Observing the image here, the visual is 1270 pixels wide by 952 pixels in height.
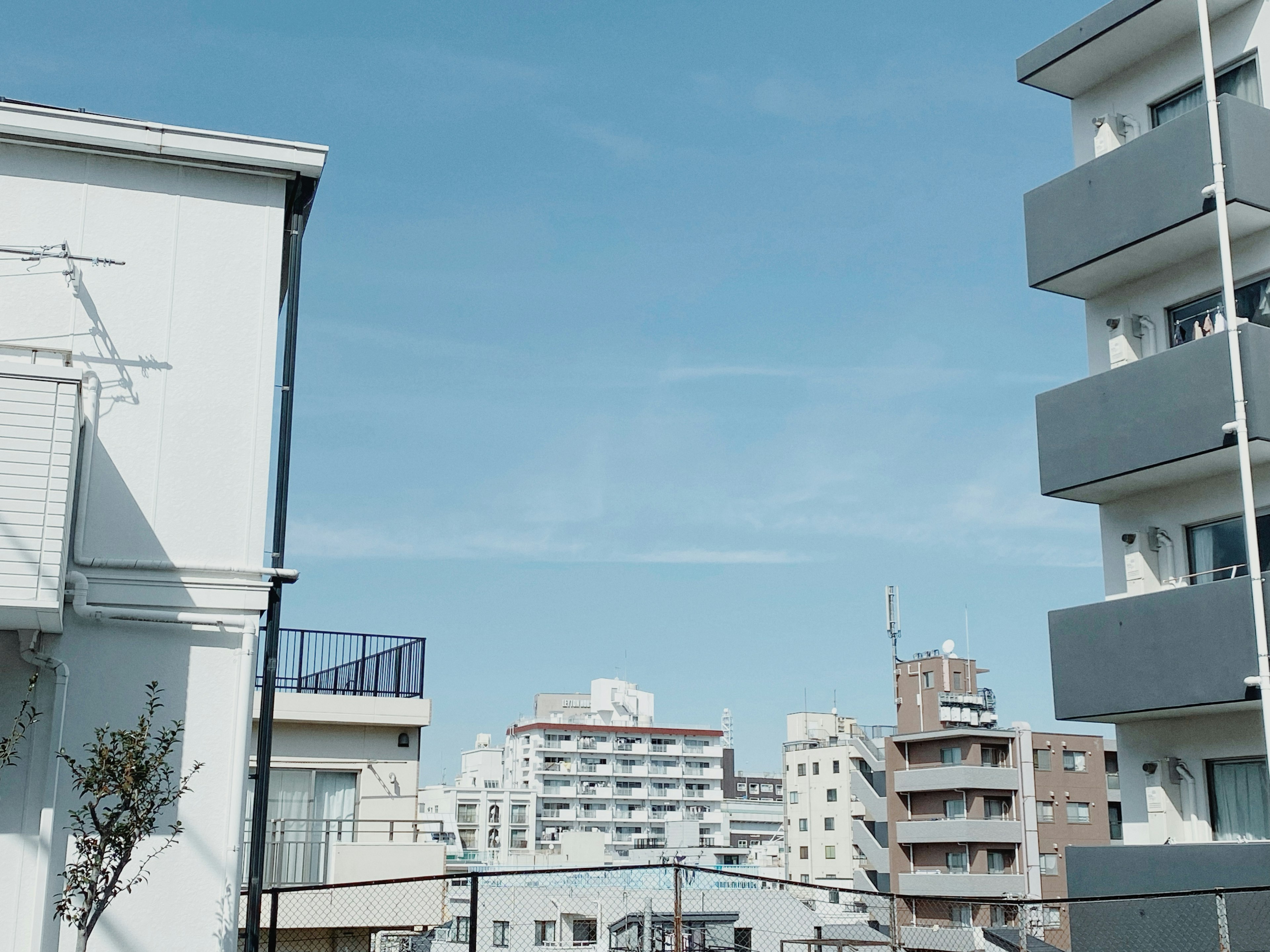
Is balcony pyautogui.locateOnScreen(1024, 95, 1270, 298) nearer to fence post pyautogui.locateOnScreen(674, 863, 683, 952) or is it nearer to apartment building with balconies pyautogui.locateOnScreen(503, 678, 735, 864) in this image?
fence post pyautogui.locateOnScreen(674, 863, 683, 952)

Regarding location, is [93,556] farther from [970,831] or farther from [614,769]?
[614,769]

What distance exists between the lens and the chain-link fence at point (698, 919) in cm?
1181

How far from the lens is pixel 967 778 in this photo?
5681 cm

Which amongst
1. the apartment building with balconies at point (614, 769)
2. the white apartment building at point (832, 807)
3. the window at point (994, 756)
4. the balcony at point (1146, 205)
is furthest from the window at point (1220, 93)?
the apartment building with balconies at point (614, 769)

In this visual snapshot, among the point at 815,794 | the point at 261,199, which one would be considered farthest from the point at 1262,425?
the point at 815,794

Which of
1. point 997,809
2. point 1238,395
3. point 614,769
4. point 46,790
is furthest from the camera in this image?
point 614,769

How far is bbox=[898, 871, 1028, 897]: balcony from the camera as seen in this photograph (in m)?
54.8

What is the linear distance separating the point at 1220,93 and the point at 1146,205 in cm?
212

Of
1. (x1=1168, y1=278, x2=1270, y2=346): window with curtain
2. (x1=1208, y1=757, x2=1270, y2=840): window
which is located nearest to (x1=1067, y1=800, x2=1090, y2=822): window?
(x1=1208, y1=757, x2=1270, y2=840): window

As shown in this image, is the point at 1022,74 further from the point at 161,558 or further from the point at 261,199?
the point at 161,558

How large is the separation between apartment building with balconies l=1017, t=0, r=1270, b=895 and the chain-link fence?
0.54 metres

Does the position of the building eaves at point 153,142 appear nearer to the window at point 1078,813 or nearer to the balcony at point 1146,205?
A: the balcony at point 1146,205

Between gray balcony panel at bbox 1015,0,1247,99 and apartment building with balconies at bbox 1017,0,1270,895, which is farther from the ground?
gray balcony panel at bbox 1015,0,1247,99

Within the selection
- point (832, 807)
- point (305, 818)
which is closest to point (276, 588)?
point (305, 818)
